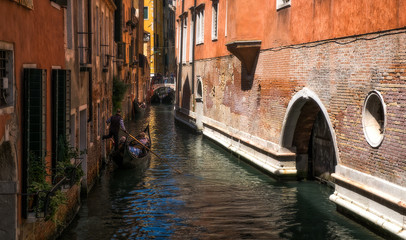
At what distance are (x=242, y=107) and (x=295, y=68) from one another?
502 centimetres

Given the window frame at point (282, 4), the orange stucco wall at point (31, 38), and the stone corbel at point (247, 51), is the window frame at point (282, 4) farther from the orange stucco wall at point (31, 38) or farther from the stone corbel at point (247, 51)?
the orange stucco wall at point (31, 38)

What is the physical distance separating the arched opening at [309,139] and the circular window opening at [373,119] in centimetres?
302

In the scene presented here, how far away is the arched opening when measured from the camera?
13.3m

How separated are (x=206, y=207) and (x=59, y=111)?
14.0 ft

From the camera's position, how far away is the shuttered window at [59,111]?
319 inches

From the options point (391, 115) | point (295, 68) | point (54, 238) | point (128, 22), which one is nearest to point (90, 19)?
point (295, 68)

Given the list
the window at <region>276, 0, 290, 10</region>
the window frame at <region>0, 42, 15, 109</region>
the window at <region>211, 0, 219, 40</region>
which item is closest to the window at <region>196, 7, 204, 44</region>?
the window at <region>211, 0, 219, 40</region>

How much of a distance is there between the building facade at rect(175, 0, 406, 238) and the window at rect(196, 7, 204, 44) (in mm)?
2232

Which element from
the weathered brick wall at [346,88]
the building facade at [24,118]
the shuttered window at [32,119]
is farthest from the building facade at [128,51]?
the shuttered window at [32,119]

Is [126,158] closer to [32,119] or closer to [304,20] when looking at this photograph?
[304,20]

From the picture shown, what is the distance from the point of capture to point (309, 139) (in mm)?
14383

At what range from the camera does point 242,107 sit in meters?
17.9

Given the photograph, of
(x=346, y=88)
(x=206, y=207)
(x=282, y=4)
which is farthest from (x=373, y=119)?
(x=282, y=4)

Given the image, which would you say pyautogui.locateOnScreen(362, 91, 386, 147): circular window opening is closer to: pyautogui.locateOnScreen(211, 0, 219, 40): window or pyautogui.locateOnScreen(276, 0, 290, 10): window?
pyautogui.locateOnScreen(276, 0, 290, 10): window
